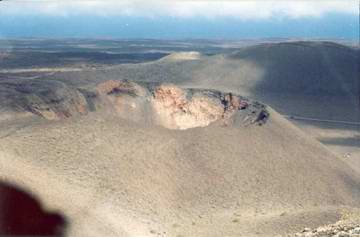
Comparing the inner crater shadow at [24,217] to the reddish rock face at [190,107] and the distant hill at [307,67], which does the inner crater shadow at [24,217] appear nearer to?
the reddish rock face at [190,107]

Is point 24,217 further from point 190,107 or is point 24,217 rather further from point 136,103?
point 190,107

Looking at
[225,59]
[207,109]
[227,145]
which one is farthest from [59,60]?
[227,145]

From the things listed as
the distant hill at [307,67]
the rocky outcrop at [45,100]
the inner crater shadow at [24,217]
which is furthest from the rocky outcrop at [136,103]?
the distant hill at [307,67]

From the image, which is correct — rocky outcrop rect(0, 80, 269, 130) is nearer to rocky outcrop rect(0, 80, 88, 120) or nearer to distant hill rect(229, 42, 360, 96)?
rocky outcrop rect(0, 80, 88, 120)

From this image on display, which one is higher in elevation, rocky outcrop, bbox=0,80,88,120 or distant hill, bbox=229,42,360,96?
rocky outcrop, bbox=0,80,88,120

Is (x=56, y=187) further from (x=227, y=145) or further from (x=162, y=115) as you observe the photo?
(x=162, y=115)

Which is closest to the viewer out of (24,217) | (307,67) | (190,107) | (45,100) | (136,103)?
(24,217)

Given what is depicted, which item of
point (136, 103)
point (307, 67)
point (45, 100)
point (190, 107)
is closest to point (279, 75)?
point (307, 67)

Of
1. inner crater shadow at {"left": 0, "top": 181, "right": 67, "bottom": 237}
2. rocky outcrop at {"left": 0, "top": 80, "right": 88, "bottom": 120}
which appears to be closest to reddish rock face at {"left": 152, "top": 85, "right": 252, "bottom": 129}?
rocky outcrop at {"left": 0, "top": 80, "right": 88, "bottom": 120}
